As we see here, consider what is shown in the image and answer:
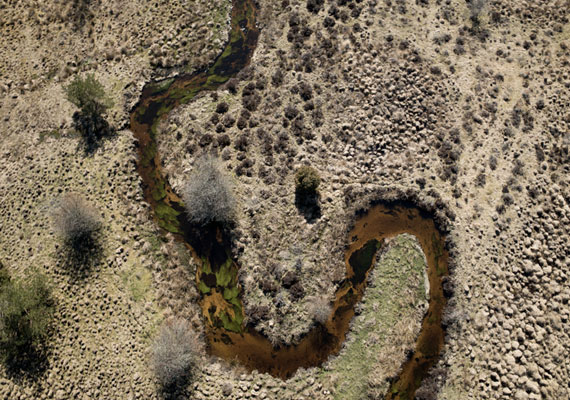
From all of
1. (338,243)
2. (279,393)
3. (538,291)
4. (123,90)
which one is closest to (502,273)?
(538,291)

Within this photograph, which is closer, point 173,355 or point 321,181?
point 173,355

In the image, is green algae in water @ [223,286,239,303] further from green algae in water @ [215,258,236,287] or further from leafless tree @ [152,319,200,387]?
leafless tree @ [152,319,200,387]

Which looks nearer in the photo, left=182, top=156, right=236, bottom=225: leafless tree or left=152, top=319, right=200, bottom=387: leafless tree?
left=152, top=319, right=200, bottom=387: leafless tree

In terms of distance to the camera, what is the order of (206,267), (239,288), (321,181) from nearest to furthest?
(239,288) < (206,267) < (321,181)

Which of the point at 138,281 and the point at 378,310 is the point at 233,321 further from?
the point at 378,310

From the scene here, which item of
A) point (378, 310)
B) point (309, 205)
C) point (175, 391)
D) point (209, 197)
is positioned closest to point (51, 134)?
point (209, 197)

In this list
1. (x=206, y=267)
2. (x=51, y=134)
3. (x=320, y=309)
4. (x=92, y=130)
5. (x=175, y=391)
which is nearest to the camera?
(x=175, y=391)

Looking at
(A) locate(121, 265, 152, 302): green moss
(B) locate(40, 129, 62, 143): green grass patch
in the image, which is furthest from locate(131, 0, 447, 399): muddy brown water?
(B) locate(40, 129, 62, 143): green grass patch
